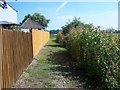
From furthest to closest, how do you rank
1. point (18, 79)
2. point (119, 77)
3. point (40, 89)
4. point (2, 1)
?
point (18, 79) < point (40, 89) < point (119, 77) < point (2, 1)

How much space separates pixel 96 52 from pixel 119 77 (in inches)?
75.1

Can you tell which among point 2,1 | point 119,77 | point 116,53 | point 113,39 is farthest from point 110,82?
point 2,1

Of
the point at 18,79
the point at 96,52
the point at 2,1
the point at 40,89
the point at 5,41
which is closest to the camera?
the point at 2,1

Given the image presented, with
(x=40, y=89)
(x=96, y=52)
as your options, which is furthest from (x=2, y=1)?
(x=96, y=52)

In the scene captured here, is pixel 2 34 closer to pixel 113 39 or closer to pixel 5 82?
pixel 5 82

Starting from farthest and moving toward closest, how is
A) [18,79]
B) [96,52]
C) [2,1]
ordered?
1. [18,79]
2. [96,52]
3. [2,1]

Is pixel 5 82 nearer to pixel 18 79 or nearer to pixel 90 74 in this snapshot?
pixel 18 79

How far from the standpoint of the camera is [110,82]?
7289 mm

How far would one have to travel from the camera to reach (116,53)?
24.0 ft

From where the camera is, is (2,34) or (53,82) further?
(53,82)

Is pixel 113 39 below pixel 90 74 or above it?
above

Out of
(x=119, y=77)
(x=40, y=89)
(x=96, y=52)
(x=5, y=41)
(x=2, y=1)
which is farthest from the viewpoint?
Answer: (x=96, y=52)

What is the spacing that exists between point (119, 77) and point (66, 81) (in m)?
2.64

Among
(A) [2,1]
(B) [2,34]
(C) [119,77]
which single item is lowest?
(C) [119,77]
